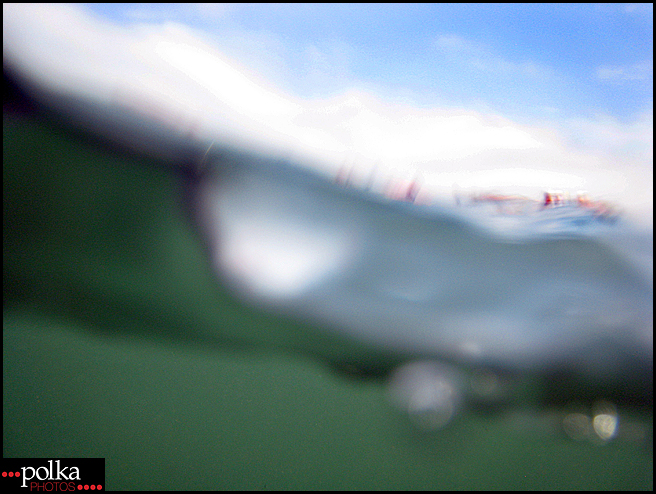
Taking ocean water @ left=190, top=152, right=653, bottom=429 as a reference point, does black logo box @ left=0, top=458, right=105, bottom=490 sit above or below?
below

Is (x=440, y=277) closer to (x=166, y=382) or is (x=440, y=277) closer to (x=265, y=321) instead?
(x=265, y=321)

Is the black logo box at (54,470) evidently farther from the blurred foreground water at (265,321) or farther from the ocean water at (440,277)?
the ocean water at (440,277)

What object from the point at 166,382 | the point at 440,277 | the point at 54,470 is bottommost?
the point at 54,470

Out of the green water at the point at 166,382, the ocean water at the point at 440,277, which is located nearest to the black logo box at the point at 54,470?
the green water at the point at 166,382

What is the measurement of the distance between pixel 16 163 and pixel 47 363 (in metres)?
0.33

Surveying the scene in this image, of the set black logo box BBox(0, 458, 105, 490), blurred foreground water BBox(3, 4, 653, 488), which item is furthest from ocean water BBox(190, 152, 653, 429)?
black logo box BBox(0, 458, 105, 490)

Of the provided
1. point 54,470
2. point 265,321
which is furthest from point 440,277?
point 54,470

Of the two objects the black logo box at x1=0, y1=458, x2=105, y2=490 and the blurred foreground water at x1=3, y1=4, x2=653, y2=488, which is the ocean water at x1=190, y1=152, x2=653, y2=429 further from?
the black logo box at x1=0, y1=458, x2=105, y2=490

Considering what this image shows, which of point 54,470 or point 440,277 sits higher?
point 440,277

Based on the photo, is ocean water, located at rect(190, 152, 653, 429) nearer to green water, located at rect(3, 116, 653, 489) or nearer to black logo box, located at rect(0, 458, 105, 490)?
green water, located at rect(3, 116, 653, 489)

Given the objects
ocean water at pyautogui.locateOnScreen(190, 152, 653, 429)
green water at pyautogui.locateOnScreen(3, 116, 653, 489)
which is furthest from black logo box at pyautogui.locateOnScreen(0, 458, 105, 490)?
ocean water at pyautogui.locateOnScreen(190, 152, 653, 429)

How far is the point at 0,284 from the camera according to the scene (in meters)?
0.65

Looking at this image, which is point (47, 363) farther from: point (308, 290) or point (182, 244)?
point (308, 290)

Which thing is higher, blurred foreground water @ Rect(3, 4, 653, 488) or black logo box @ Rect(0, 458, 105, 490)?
blurred foreground water @ Rect(3, 4, 653, 488)
